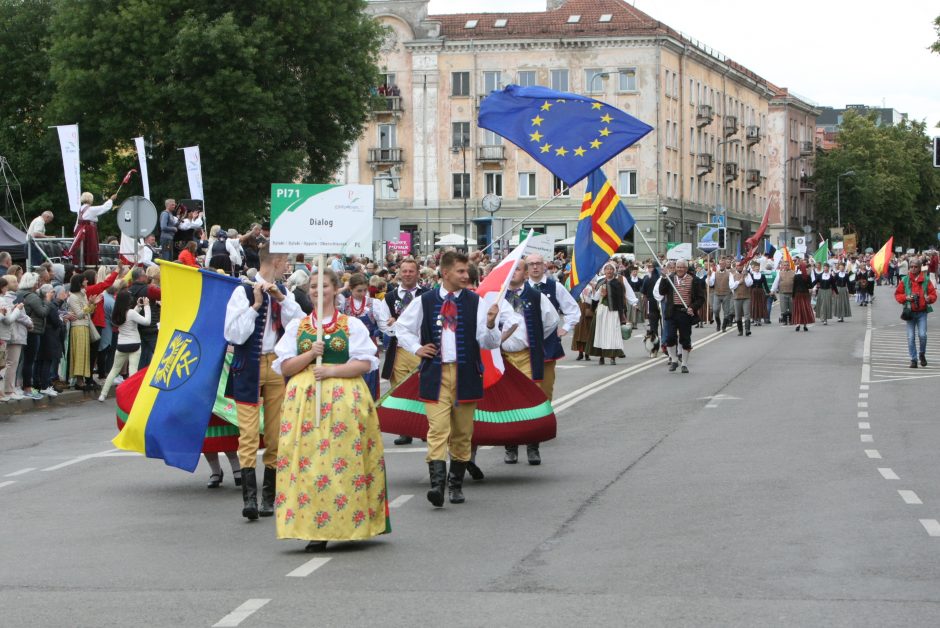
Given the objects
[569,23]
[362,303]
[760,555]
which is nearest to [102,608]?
[760,555]

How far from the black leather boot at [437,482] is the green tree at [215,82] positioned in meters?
36.1

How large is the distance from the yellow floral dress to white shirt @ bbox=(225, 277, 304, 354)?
47.5 inches

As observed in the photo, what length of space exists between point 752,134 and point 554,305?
9717cm

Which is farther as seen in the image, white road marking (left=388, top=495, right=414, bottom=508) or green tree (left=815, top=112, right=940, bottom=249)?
green tree (left=815, top=112, right=940, bottom=249)

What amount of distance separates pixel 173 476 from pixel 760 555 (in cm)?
627

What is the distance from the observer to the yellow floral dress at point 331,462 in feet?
30.5

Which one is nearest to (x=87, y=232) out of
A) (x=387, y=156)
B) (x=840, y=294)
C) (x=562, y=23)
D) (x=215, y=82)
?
(x=215, y=82)

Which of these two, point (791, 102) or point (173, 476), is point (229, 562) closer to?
point (173, 476)

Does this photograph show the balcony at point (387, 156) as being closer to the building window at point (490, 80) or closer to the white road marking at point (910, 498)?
the building window at point (490, 80)

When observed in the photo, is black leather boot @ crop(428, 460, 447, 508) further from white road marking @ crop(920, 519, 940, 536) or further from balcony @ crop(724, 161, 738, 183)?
balcony @ crop(724, 161, 738, 183)

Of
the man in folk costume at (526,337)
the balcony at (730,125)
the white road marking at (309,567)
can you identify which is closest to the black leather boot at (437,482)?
the white road marking at (309,567)

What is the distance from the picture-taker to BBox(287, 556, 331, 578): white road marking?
8.66 m

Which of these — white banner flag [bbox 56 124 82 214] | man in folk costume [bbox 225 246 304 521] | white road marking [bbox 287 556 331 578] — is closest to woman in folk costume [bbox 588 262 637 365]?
white banner flag [bbox 56 124 82 214]

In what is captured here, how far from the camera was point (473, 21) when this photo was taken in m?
86.6
